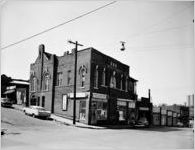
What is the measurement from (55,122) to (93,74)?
5.27m

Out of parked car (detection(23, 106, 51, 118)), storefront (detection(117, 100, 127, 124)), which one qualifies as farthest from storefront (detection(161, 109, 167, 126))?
parked car (detection(23, 106, 51, 118))

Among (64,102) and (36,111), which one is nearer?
(36,111)

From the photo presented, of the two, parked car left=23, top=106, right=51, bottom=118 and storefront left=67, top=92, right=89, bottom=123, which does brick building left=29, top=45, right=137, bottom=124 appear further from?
parked car left=23, top=106, right=51, bottom=118

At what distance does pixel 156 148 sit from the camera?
9.73 m

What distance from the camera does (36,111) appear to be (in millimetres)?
16953

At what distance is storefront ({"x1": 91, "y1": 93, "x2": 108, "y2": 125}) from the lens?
2092 cm

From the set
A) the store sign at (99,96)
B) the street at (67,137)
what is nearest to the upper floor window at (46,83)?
the street at (67,137)

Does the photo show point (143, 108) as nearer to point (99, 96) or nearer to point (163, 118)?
point (163, 118)

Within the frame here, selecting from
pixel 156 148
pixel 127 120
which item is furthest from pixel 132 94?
pixel 156 148

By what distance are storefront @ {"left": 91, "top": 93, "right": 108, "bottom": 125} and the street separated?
416 centimetres

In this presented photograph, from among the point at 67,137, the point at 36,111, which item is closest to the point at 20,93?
the point at 36,111

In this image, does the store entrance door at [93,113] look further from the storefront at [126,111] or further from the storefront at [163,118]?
the storefront at [163,118]

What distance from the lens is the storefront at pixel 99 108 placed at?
20922mm

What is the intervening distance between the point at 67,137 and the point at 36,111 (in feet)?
18.7
